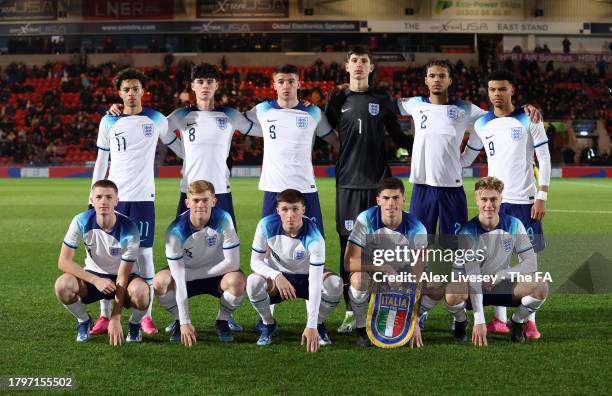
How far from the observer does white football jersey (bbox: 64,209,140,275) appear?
5.32 metres

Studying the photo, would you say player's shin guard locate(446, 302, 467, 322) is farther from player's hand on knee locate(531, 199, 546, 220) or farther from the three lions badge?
player's hand on knee locate(531, 199, 546, 220)

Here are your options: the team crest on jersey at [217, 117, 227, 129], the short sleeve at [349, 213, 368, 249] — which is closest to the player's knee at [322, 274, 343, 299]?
the short sleeve at [349, 213, 368, 249]

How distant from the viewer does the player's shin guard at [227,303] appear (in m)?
5.35

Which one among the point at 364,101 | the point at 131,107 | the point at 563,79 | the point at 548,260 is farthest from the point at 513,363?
the point at 563,79

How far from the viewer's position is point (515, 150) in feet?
18.8

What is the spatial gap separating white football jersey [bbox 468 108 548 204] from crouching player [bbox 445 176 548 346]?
41 cm

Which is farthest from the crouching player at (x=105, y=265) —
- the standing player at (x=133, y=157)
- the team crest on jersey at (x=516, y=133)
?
the team crest on jersey at (x=516, y=133)

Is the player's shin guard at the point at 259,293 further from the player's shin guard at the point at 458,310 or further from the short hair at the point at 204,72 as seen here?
the short hair at the point at 204,72

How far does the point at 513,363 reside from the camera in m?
4.80

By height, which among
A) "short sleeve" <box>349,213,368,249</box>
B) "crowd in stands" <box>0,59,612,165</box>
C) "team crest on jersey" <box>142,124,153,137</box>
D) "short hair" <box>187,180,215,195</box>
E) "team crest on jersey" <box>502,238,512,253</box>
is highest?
"crowd in stands" <box>0,59,612,165</box>

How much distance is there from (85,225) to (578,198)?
15424 mm

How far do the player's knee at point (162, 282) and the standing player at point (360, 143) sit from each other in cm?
143

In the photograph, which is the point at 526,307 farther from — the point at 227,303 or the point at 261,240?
the point at 227,303

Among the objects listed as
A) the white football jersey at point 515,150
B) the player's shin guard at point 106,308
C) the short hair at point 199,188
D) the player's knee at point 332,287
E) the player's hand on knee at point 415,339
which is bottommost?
the player's hand on knee at point 415,339
